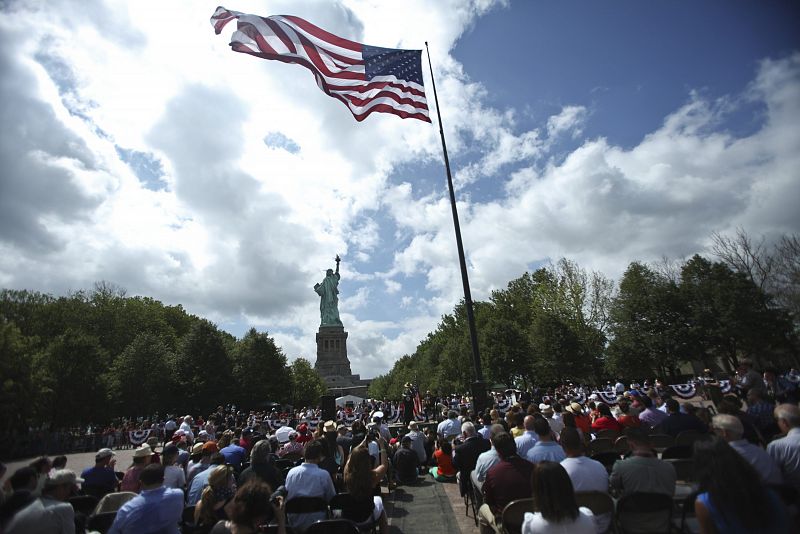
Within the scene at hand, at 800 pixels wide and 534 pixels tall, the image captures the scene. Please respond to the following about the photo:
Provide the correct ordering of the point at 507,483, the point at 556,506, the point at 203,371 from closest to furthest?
the point at 556,506 < the point at 507,483 < the point at 203,371

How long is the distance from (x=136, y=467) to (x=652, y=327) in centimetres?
4402

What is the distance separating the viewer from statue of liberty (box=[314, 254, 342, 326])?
6662 centimetres

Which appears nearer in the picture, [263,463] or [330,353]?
[263,463]

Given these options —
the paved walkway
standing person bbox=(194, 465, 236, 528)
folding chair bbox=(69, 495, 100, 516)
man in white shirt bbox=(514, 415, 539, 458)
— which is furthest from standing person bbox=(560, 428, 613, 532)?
folding chair bbox=(69, 495, 100, 516)

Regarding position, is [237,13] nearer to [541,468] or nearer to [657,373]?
[541,468]

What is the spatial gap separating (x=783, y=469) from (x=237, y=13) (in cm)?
1552

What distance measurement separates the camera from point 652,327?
39969mm

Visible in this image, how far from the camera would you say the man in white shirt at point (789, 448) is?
436 centimetres

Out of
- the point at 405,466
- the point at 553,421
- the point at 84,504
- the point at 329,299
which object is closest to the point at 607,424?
the point at 553,421

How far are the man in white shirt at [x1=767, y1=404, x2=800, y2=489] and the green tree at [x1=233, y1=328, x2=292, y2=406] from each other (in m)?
47.5

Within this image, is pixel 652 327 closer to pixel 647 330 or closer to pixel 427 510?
pixel 647 330

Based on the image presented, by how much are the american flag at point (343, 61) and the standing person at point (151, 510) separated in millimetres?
11272

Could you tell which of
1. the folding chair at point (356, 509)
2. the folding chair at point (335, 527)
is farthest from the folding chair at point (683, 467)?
the folding chair at point (335, 527)

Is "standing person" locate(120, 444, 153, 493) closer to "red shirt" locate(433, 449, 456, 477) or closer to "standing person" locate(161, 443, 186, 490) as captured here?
"standing person" locate(161, 443, 186, 490)
